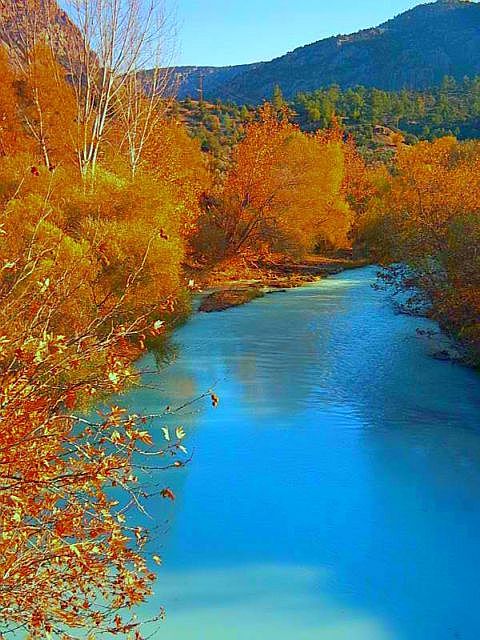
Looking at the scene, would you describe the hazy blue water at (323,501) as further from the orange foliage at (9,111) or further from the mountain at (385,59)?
the mountain at (385,59)

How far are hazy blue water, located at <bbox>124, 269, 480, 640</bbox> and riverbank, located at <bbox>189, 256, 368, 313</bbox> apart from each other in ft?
16.8

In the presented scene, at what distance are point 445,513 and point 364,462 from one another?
121 centimetres

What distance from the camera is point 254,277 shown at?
20469 mm

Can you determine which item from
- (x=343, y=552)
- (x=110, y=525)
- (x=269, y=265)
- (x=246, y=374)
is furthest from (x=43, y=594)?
(x=269, y=265)

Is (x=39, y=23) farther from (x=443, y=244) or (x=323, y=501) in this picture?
(x=323, y=501)

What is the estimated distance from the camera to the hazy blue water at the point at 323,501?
4395 millimetres

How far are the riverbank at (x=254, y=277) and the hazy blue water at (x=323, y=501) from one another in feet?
16.8

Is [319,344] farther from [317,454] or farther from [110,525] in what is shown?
[110,525]

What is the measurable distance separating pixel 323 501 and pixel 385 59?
257 feet

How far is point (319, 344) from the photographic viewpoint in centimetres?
1179

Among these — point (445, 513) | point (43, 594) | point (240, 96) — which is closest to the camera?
point (43, 594)

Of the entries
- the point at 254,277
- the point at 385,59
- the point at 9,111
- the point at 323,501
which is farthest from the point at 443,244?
the point at 385,59

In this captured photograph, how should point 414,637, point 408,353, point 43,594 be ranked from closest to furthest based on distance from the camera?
point 43,594
point 414,637
point 408,353

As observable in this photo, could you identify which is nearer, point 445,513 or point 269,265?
point 445,513
